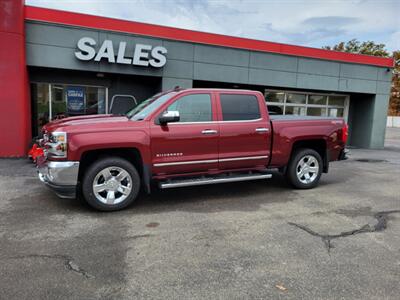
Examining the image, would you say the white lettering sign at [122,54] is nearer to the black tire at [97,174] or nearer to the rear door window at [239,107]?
the rear door window at [239,107]

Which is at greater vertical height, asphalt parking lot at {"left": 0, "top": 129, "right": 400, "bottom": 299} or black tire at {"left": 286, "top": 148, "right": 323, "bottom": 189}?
black tire at {"left": 286, "top": 148, "right": 323, "bottom": 189}

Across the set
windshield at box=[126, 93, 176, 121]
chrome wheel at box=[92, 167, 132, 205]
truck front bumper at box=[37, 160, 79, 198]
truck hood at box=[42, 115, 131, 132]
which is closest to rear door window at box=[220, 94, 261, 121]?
windshield at box=[126, 93, 176, 121]

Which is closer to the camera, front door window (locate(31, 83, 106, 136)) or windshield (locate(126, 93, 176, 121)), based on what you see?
windshield (locate(126, 93, 176, 121))

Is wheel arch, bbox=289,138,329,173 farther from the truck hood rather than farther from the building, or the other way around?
the building

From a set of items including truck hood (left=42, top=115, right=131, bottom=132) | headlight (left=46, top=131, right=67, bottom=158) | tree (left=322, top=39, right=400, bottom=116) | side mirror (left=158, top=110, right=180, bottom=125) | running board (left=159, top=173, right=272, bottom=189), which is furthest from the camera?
tree (left=322, top=39, right=400, bottom=116)

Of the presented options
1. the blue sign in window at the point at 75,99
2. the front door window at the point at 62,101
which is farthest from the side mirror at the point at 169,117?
the blue sign in window at the point at 75,99

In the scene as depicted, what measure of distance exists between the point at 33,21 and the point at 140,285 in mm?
9636

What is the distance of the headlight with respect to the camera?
187 inches

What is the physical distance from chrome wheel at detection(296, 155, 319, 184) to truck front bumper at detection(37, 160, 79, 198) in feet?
A: 14.4

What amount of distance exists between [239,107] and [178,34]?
6.52m

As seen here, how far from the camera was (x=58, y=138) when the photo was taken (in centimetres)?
476

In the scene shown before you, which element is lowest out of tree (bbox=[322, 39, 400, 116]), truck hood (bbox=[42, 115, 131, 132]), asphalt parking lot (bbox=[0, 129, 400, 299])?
asphalt parking lot (bbox=[0, 129, 400, 299])

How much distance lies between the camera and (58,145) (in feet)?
15.7

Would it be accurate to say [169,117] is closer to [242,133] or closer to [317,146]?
[242,133]
